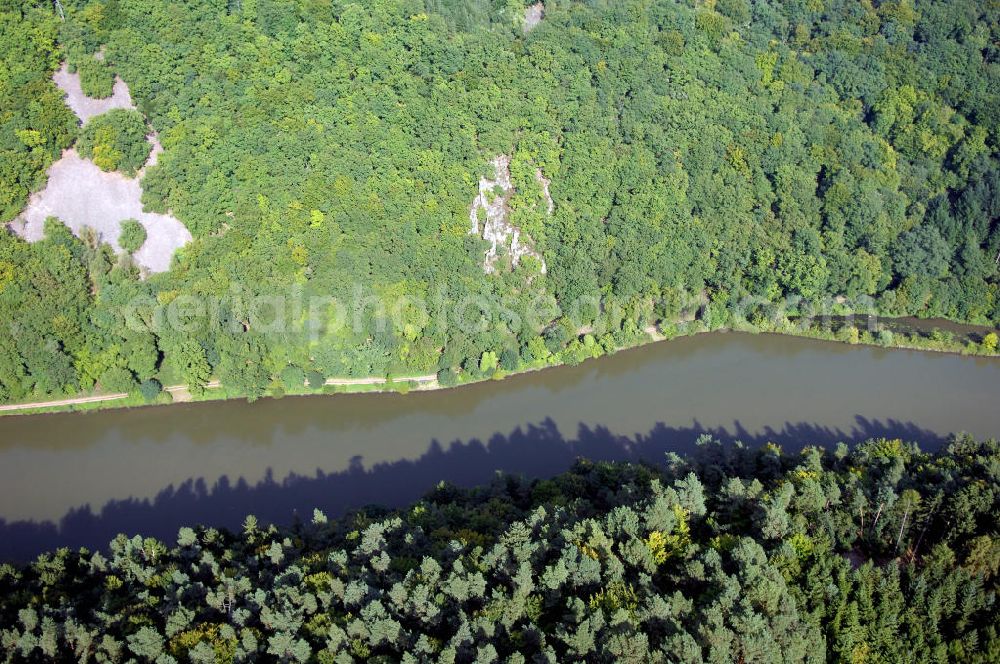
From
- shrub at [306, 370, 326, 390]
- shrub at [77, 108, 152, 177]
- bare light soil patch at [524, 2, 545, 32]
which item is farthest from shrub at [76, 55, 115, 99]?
bare light soil patch at [524, 2, 545, 32]

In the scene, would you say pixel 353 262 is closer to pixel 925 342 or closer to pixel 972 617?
pixel 972 617

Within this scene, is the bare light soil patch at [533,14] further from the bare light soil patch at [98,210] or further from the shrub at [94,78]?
the bare light soil patch at [98,210]

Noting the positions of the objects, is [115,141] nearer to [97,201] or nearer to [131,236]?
[97,201]

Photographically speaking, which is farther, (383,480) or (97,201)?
(97,201)

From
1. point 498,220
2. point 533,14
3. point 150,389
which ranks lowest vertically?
point 150,389

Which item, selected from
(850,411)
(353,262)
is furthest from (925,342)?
(353,262)

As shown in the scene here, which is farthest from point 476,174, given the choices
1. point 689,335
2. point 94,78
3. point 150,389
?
point 150,389

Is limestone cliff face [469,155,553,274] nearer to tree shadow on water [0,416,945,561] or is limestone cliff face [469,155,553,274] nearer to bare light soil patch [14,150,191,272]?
tree shadow on water [0,416,945,561]
